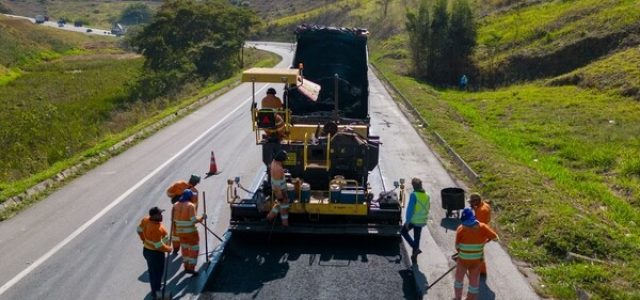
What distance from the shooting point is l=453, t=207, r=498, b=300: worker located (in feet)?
27.3

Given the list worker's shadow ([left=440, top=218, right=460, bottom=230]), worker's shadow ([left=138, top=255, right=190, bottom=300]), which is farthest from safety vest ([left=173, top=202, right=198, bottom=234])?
worker's shadow ([left=440, top=218, right=460, bottom=230])

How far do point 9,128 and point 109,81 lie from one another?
66.7 feet

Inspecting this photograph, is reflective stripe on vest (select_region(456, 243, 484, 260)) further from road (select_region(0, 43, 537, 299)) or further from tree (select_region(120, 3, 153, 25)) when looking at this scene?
tree (select_region(120, 3, 153, 25))

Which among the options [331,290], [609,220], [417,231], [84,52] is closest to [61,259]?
[331,290]

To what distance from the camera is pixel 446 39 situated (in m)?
39.2

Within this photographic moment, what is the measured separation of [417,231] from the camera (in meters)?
10.1

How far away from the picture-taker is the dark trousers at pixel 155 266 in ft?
27.6

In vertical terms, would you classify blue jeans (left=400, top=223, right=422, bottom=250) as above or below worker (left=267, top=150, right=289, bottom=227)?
below

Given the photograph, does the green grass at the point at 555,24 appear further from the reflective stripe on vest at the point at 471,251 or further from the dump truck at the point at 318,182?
the reflective stripe on vest at the point at 471,251

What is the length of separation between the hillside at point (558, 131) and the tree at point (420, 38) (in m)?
1.98

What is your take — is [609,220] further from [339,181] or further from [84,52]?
[84,52]

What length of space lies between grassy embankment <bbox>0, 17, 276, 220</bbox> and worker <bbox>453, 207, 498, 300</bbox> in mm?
9870

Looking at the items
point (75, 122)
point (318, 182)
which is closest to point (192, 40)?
point (75, 122)

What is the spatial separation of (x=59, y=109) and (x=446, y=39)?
2513 centimetres
